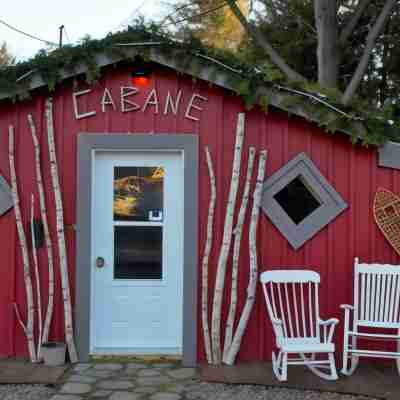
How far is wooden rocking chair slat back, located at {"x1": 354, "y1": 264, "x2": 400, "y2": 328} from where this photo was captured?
5816mm

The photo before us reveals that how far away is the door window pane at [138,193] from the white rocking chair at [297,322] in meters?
1.33

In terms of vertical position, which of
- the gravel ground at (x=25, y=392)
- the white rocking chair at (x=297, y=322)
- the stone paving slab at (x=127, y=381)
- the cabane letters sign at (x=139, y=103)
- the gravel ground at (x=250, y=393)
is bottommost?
the gravel ground at (x=250, y=393)

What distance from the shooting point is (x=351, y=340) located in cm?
609

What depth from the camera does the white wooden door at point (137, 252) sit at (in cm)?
613

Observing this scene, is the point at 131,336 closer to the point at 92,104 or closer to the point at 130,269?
the point at 130,269

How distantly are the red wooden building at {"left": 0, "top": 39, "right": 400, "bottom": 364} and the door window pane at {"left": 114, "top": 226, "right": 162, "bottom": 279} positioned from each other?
0.4 inches

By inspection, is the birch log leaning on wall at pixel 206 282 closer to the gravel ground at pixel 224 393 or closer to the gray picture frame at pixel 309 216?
the gray picture frame at pixel 309 216

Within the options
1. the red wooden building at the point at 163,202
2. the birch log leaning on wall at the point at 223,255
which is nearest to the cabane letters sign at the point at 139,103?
Answer: the red wooden building at the point at 163,202

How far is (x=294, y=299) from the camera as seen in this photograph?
609 cm

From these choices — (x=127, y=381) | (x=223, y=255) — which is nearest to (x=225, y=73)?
(x=223, y=255)

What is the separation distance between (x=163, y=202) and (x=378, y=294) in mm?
2342

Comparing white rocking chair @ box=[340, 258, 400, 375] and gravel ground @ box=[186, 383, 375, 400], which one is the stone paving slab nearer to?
gravel ground @ box=[186, 383, 375, 400]

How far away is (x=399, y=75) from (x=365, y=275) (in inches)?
359

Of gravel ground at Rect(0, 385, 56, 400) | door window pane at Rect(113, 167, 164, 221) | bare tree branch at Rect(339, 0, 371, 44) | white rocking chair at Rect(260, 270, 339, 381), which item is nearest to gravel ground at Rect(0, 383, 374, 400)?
gravel ground at Rect(0, 385, 56, 400)
